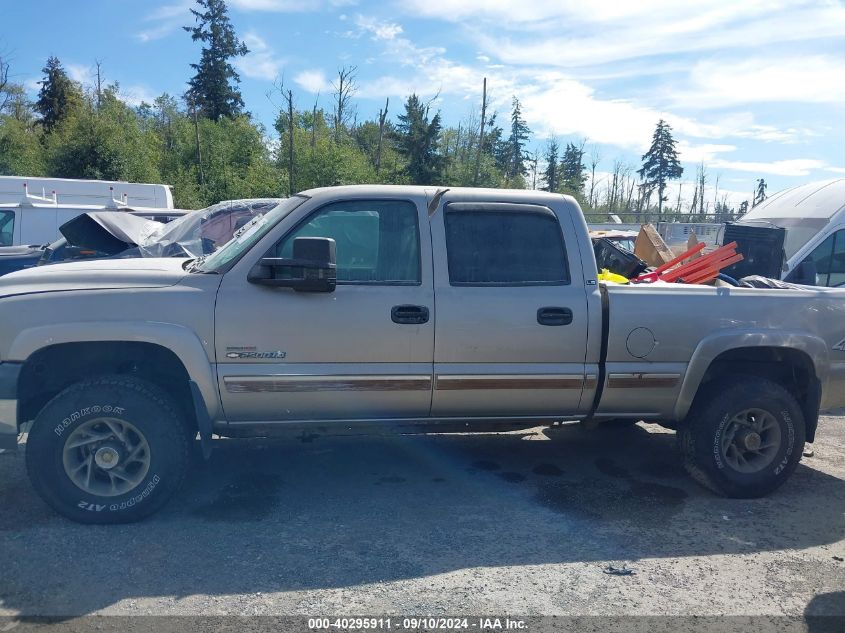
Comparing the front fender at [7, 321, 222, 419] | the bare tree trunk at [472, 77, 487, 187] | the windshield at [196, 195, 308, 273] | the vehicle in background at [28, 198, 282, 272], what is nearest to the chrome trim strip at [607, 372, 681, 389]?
the windshield at [196, 195, 308, 273]

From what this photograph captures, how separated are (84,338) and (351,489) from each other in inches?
80.6

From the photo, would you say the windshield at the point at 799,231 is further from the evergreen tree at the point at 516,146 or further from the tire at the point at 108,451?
the evergreen tree at the point at 516,146

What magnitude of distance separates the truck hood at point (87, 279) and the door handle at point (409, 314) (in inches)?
53.1

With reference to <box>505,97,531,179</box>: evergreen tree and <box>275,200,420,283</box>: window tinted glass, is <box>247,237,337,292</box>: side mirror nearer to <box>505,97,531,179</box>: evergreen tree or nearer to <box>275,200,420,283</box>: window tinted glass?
<box>275,200,420,283</box>: window tinted glass

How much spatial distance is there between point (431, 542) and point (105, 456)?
2.04 m

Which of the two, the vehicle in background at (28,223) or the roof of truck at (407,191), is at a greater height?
the roof of truck at (407,191)

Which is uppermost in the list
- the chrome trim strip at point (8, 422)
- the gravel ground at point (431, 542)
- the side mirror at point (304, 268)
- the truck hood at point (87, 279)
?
the side mirror at point (304, 268)

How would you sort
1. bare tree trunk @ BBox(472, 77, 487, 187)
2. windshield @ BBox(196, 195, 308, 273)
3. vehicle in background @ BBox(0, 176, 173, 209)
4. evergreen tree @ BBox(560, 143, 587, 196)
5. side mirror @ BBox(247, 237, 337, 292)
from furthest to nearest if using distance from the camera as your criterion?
evergreen tree @ BBox(560, 143, 587, 196) < bare tree trunk @ BBox(472, 77, 487, 187) < vehicle in background @ BBox(0, 176, 173, 209) < windshield @ BBox(196, 195, 308, 273) < side mirror @ BBox(247, 237, 337, 292)

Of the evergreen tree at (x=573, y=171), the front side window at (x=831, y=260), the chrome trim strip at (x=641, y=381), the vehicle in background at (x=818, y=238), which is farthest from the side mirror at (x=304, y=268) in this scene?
the evergreen tree at (x=573, y=171)

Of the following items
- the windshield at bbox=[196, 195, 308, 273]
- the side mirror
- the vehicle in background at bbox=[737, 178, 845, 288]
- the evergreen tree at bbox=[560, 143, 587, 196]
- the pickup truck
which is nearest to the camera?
the side mirror

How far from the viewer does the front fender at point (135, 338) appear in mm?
4113

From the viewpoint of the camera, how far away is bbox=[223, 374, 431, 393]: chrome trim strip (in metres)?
4.34

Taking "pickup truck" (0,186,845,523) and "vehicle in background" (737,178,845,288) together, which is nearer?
"pickup truck" (0,186,845,523)

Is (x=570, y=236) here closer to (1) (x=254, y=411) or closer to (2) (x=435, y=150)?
(1) (x=254, y=411)
